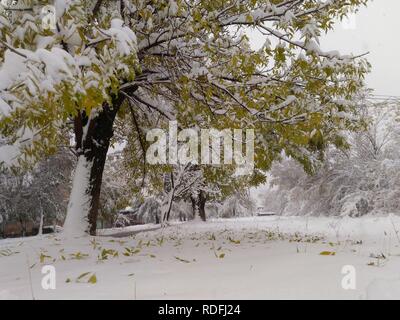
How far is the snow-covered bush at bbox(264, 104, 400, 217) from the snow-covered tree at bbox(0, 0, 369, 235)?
13236 mm

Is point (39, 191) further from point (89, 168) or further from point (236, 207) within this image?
point (236, 207)

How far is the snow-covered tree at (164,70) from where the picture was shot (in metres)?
2.88

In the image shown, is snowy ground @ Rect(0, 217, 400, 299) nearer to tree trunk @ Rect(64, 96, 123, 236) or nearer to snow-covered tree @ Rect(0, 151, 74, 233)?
tree trunk @ Rect(64, 96, 123, 236)

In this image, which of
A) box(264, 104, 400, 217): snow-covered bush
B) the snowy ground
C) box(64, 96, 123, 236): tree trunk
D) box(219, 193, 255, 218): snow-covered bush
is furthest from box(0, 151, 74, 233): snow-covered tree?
the snowy ground

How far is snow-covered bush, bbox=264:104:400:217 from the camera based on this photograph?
740 inches

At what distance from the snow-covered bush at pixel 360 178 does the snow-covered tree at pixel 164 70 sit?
13.2 metres

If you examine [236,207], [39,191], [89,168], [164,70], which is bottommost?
[236,207]

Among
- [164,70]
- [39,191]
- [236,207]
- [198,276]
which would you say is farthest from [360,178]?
[198,276]

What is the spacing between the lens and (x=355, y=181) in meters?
21.3

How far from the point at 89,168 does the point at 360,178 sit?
17862mm

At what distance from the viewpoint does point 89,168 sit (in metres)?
7.44

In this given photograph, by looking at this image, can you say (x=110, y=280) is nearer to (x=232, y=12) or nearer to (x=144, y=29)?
(x=144, y=29)

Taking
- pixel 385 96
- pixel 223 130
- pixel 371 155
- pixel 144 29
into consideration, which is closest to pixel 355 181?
pixel 371 155

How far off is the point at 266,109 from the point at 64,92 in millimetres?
4312
